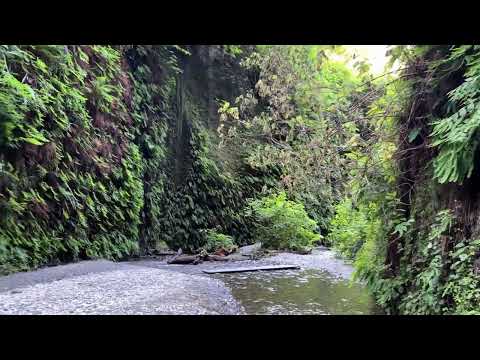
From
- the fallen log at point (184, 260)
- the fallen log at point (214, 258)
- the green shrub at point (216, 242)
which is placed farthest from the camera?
the green shrub at point (216, 242)

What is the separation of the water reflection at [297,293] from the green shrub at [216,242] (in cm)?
328

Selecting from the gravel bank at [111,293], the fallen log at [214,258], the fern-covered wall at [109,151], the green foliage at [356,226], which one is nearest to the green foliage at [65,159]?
the fern-covered wall at [109,151]

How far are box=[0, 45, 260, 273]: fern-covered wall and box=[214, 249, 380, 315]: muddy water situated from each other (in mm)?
2906

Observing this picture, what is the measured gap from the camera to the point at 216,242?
11328mm

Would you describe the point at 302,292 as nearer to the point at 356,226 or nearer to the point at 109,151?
the point at 356,226

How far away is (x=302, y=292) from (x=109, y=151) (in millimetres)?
5137

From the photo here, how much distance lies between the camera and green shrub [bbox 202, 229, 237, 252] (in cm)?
1114

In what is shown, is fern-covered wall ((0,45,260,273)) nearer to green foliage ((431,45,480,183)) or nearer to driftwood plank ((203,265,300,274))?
driftwood plank ((203,265,300,274))

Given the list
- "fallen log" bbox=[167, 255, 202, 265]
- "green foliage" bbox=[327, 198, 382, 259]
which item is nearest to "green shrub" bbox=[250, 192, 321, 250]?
"green foliage" bbox=[327, 198, 382, 259]

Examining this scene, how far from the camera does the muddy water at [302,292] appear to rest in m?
5.17

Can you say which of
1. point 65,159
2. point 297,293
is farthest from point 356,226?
point 65,159

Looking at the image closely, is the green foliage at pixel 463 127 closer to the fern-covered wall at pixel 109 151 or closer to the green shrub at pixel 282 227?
the fern-covered wall at pixel 109 151
